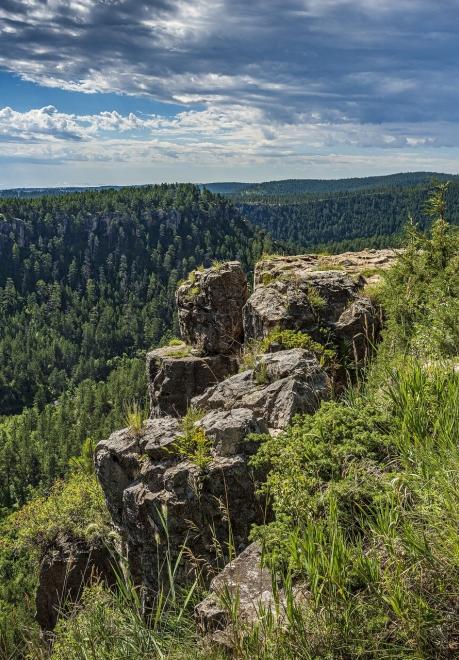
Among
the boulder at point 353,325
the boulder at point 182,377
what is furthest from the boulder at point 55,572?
the boulder at point 353,325

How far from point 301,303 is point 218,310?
4.75 m

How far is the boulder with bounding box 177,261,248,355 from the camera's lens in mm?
21000

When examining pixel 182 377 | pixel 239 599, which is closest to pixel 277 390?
pixel 239 599

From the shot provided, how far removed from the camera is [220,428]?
367 inches

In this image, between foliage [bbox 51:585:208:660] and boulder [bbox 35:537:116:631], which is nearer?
foliage [bbox 51:585:208:660]

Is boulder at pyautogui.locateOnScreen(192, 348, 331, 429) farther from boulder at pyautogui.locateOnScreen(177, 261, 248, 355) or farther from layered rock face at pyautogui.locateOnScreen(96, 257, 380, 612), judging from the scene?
boulder at pyautogui.locateOnScreen(177, 261, 248, 355)

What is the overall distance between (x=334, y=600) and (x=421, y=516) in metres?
0.88

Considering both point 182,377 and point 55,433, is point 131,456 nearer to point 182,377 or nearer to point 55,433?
point 182,377

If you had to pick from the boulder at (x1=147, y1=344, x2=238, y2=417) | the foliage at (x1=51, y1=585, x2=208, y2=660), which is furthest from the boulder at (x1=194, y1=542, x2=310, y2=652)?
the boulder at (x1=147, y1=344, x2=238, y2=417)

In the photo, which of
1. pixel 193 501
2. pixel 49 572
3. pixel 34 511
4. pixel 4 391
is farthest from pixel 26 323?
pixel 193 501

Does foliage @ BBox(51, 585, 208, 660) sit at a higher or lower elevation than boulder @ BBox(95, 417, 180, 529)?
higher

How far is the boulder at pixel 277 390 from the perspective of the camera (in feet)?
32.7

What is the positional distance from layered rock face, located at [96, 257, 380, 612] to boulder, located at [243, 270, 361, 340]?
4 centimetres

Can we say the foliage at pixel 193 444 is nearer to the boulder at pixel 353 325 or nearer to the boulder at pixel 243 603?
the boulder at pixel 243 603
